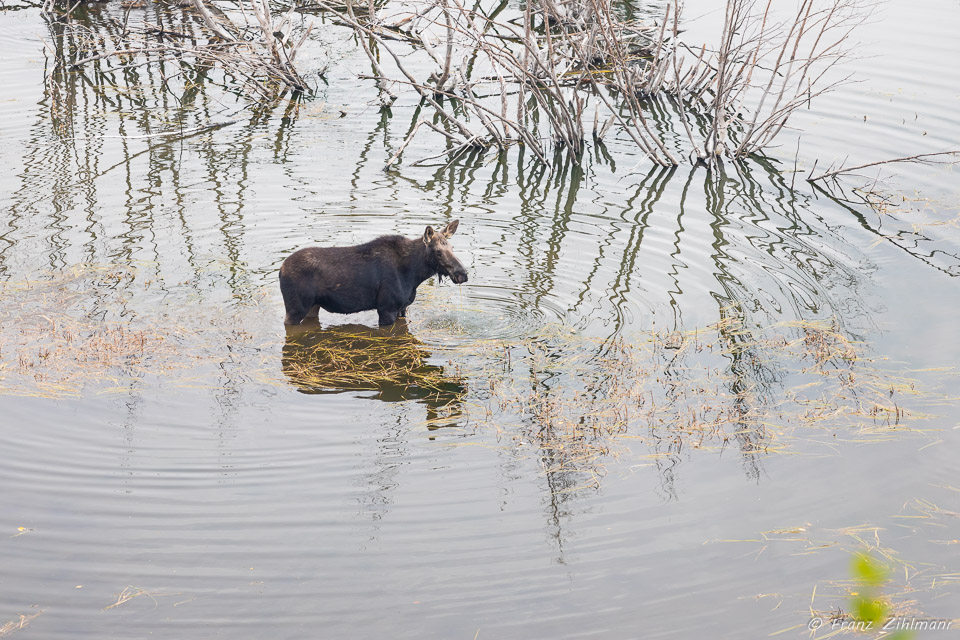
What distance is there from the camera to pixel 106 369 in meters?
9.39

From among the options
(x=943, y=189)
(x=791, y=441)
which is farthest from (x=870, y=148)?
(x=791, y=441)

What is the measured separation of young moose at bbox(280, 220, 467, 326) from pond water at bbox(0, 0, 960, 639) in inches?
15.7

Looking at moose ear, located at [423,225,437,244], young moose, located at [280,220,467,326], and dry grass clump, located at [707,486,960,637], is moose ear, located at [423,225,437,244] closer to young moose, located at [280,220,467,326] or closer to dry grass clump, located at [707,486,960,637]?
young moose, located at [280,220,467,326]

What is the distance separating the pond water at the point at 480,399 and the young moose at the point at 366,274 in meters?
0.40

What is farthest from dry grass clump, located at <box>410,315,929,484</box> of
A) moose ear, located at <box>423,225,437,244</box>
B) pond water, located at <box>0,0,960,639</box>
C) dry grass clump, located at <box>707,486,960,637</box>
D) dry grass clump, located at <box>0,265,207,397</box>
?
dry grass clump, located at <box>0,265,207,397</box>

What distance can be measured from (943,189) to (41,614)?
Result: 1317cm

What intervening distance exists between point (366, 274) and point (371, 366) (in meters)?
1.04

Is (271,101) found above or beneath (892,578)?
above

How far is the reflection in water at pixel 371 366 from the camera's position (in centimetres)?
927

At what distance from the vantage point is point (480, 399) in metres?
9.10

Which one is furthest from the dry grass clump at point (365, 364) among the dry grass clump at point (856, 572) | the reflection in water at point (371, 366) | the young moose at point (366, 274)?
the dry grass clump at point (856, 572)

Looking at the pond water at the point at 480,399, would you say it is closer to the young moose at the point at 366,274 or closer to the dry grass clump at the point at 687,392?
the dry grass clump at the point at 687,392

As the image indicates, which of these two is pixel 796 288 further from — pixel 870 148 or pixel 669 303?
pixel 870 148

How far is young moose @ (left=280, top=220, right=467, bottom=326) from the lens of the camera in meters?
10.0
